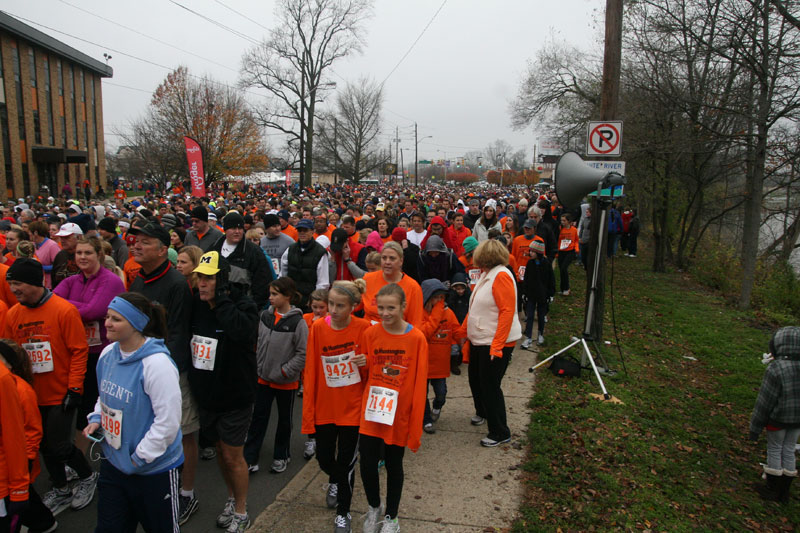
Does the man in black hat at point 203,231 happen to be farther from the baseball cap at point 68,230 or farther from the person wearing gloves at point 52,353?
the person wearing gloves at point 52,353

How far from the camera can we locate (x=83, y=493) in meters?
4.14

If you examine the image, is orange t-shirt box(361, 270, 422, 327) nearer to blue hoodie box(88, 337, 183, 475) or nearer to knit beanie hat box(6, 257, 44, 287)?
blue hoodie box(88, 337, 183, 475)

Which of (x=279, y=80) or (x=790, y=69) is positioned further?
(x=279, y=80)

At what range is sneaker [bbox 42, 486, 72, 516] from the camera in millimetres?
4031

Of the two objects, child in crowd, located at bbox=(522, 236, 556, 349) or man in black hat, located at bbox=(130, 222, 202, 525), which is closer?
man in black hat, located at bbox=(130, 222, 202, 525)

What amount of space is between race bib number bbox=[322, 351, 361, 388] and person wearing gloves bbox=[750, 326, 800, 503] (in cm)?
364

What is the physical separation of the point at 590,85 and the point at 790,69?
17421mm

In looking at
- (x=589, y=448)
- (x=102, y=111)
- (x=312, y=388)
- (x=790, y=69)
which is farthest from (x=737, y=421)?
(x=102, y=111)

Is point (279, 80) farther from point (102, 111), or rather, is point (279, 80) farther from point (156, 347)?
point (156, 347)

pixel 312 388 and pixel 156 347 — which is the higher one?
pixel 156 347

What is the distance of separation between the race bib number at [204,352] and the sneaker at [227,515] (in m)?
1.06

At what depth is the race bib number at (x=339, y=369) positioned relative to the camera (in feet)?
11.9

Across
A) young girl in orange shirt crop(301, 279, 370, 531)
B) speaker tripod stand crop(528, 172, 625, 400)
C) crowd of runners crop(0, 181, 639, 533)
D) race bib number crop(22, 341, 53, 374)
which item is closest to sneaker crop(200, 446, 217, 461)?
crowd of runners crop(0, 181, 639, 533)

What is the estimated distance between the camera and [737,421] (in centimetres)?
598
